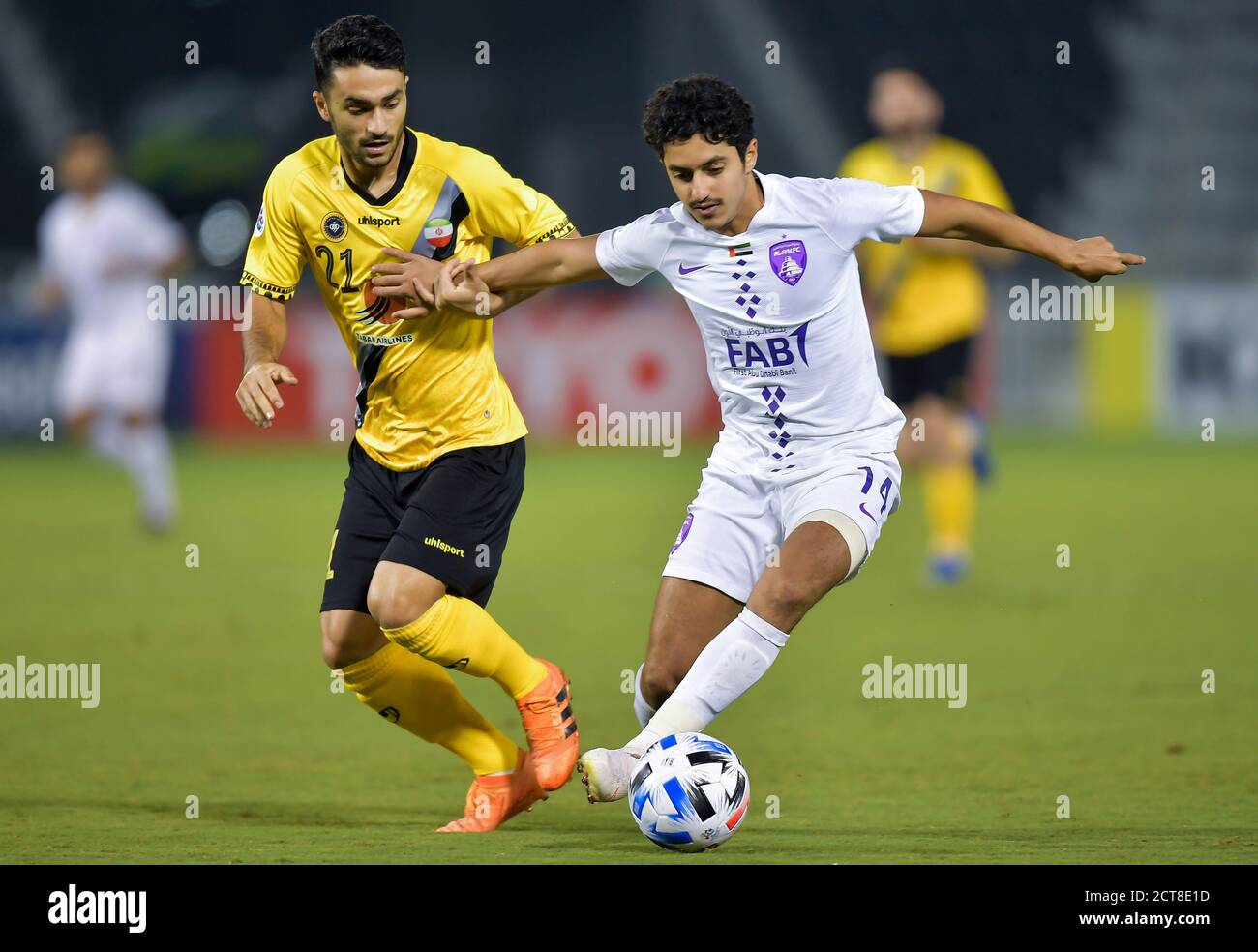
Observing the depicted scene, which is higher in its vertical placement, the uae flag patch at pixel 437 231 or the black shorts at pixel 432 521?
the uae flag patch at pixel 437 231

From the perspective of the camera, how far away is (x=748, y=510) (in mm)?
5781

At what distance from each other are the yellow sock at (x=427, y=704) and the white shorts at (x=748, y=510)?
2.39 ft

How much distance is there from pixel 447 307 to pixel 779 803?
1753mm

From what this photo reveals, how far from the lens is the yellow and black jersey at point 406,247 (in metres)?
5.66

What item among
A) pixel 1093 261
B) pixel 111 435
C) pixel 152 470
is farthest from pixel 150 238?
pixel 1093 261

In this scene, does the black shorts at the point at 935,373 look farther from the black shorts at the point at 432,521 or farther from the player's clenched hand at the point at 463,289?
the player's clenched hand at the point at 463,289

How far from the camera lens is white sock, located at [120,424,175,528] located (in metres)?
13.3

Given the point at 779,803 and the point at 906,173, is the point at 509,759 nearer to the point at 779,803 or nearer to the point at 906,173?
the point at 779,803

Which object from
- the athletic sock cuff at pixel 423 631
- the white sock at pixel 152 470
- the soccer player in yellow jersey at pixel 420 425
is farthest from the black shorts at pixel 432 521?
the white sock at pixel 152 470

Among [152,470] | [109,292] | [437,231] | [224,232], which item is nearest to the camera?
[437,231]

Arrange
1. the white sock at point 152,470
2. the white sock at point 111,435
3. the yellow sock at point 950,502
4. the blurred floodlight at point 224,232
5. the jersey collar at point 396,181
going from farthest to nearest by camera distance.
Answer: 1. the blurred floodlight at point 224,232
2. the white sock at point 111,435
3. the white sock at point 152,470
4. the yellow sock at point 950,502
5. the jersey collar at point 396,181

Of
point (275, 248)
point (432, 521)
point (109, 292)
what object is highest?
point (109, 292)

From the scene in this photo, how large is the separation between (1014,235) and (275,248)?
2112mm

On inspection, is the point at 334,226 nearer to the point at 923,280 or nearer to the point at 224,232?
the point at 923,280
